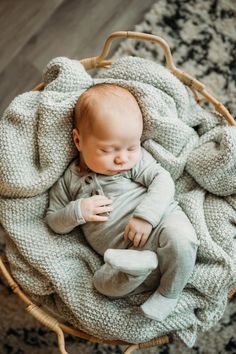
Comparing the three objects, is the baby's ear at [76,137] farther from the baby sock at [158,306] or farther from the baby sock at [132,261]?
the baby sock at [158,306]

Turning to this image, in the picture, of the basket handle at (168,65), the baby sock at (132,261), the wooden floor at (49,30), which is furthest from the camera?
the wooden floor at (49,30)

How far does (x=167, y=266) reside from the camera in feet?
3.38

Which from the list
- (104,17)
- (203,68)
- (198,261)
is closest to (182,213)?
(198,261)

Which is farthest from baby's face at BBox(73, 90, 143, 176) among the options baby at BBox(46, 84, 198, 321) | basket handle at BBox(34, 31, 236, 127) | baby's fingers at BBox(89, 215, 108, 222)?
basket handle at BBox(34, 31, 236, 127)

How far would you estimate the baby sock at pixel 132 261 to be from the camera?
3.19ft

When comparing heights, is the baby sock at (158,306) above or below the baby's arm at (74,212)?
below

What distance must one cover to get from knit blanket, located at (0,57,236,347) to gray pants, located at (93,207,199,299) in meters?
0.07

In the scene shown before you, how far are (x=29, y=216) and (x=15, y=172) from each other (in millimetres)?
121

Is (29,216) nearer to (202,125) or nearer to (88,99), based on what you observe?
(88,99)

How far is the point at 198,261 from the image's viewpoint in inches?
45.1

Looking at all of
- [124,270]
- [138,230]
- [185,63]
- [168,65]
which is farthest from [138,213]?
[185,63]

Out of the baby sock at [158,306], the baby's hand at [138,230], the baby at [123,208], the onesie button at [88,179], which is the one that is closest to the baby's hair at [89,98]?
the baby at [123,208]

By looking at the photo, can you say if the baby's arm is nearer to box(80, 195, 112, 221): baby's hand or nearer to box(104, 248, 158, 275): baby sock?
box(80, 195, 112, 221): baby's hand

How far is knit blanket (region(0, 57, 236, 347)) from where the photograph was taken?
A: 1.10 m
